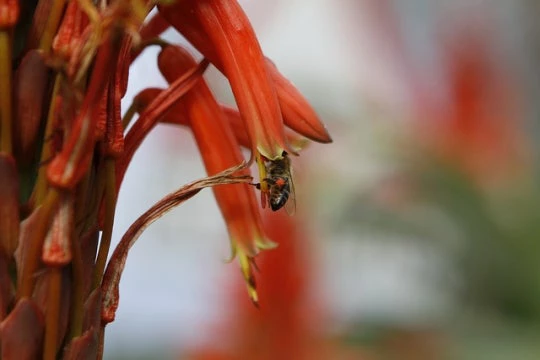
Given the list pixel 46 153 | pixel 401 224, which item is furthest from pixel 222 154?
pixel 401 224

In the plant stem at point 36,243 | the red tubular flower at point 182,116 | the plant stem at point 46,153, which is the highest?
the red tubular flower at point 182,116

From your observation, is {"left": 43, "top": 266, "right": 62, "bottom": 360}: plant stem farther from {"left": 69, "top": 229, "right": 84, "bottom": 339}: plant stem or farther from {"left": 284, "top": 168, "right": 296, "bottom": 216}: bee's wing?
{"left": 284, "top": 168, "right": 296, "bottom": 216}: bee's wing

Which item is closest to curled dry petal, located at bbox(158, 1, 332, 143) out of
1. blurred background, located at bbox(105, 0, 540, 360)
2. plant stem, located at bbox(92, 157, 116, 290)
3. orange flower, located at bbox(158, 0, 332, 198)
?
orange flower, located at bbox(158, 0, 332, 198)

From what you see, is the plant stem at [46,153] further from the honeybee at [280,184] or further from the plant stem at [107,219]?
the honeybee at [280,184]

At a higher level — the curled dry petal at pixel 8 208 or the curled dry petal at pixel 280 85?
the curled dry petal at pixel 280 85

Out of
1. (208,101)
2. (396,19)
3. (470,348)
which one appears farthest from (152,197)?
(208,101)

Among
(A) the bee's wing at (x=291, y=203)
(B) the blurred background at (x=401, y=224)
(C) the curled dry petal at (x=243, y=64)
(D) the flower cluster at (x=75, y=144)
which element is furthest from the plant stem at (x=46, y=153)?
(B) the blurred background at (x=401, y=224)

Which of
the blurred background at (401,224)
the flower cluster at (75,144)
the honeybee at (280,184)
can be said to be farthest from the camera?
the blurred background at (401,224)

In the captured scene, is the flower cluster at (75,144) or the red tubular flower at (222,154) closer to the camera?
the flower cluster at (75,144)
